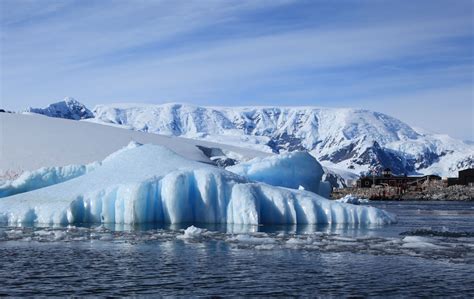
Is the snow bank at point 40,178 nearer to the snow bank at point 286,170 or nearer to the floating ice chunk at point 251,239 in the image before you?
the snow bank at point 286,170

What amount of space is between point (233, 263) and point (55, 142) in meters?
53.0

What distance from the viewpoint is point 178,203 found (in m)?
27.2

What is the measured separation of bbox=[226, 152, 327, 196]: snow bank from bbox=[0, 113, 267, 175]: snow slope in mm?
26087

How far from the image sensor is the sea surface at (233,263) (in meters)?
13.1

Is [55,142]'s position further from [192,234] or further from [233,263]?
[233,263]

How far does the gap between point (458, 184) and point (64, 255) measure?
104023 millimetres

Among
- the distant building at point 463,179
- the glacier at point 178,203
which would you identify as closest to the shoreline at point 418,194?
the distant building at point 463,179

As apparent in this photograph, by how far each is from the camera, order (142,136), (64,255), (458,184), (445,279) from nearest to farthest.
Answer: (445,279) < (64,255) < (142,136) < (458,184)

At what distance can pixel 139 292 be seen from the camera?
496 inches

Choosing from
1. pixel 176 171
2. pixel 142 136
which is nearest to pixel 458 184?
pixel 142 136

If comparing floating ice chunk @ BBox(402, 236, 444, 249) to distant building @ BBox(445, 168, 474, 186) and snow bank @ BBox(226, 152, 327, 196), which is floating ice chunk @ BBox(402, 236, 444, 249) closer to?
snow bank @ BBox(226, 152, 327, 196)

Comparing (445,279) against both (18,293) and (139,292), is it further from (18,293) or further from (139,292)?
(18,293)

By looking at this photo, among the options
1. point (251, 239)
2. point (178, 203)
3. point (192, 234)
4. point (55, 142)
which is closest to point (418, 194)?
point (55, 142)

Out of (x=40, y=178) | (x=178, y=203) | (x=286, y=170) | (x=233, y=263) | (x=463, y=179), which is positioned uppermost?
(x=286, y=170)
